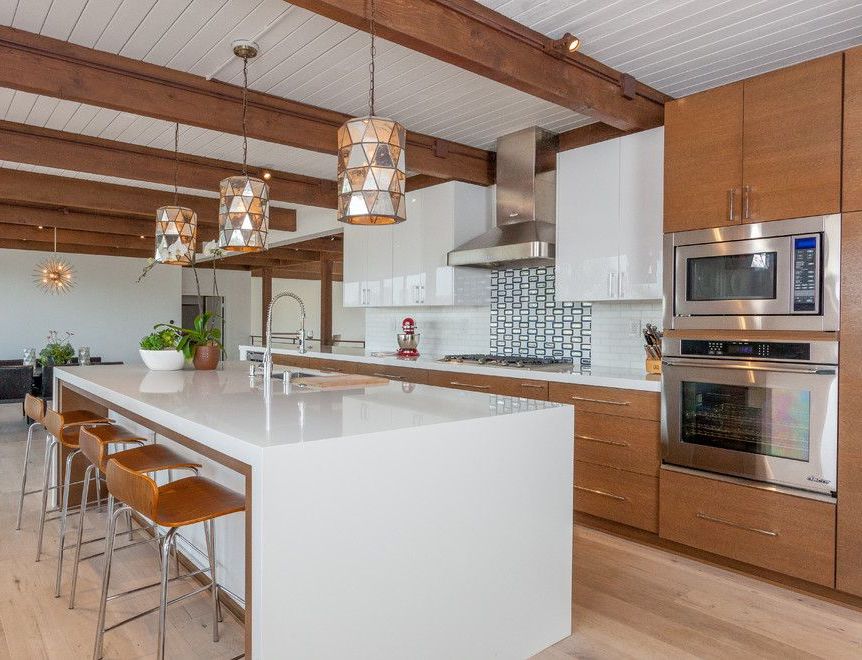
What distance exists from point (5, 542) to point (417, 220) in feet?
11.8

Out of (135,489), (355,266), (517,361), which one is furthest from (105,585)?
(355,266)

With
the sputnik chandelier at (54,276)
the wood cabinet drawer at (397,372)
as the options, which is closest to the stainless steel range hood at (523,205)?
the wood cabinet drawer at (397,372)

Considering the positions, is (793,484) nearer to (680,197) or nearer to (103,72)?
(680,197)

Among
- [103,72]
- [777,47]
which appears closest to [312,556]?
[103,72]

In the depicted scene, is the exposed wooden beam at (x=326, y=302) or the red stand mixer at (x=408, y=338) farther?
the exposed wooden beam at (x=326, y=302)

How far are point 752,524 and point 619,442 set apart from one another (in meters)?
0.76

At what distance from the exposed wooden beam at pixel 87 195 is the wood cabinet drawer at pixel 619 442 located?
5.07 metres

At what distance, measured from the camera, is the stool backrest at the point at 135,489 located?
5.87 ft

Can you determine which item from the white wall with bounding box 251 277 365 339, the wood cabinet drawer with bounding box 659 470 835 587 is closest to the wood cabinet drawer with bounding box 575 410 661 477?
the wood cabinet drawer with bounding box 659 470 835 587

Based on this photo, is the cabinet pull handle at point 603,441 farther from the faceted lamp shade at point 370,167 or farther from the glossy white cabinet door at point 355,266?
the glossy white cabinet door at point 355,266

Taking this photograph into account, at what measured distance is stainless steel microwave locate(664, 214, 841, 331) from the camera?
105 inches

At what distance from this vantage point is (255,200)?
128 inches

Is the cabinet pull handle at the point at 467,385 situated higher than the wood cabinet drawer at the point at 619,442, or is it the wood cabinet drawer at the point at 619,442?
the cabinet pull handle at the point at 467,385

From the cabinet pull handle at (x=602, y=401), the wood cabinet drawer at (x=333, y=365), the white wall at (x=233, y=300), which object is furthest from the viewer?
the white wall at (x=233, y=300)
